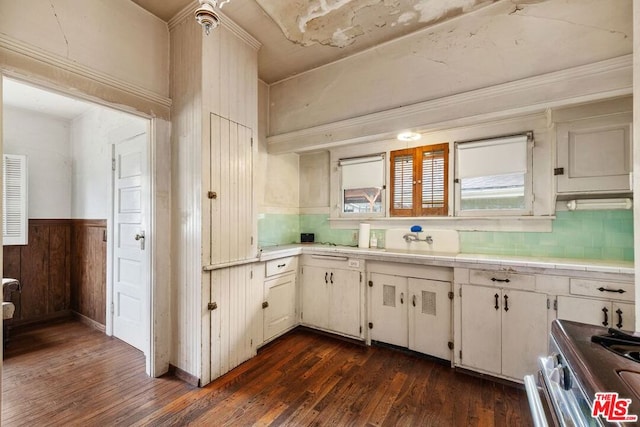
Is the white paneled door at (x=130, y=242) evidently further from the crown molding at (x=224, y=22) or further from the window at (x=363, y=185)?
the window at (x=363, y=185)

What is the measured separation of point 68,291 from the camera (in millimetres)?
3662

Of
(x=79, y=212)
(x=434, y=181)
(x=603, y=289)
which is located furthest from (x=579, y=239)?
(x=79, y=212)

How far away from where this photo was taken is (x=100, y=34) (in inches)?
76.5

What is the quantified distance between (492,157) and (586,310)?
4.70ft

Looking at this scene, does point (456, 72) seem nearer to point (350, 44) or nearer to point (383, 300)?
point (350, 44)

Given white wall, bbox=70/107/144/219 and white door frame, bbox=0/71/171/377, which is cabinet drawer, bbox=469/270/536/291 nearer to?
white door frame, bbox=0/71/171/377

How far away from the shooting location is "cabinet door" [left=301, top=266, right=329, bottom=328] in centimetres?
302

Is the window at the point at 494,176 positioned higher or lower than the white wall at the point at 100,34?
lower

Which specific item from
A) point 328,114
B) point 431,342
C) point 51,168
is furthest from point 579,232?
point 51,168

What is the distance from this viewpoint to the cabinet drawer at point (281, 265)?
2.80 m

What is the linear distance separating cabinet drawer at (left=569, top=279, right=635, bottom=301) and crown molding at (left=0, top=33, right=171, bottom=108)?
3.51 metres

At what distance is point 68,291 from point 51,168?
1706 millimetres

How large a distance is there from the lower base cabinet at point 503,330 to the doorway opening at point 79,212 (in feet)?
9.78

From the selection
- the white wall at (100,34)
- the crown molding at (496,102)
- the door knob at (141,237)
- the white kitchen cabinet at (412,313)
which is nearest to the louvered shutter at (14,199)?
the door knob at (141,237)
